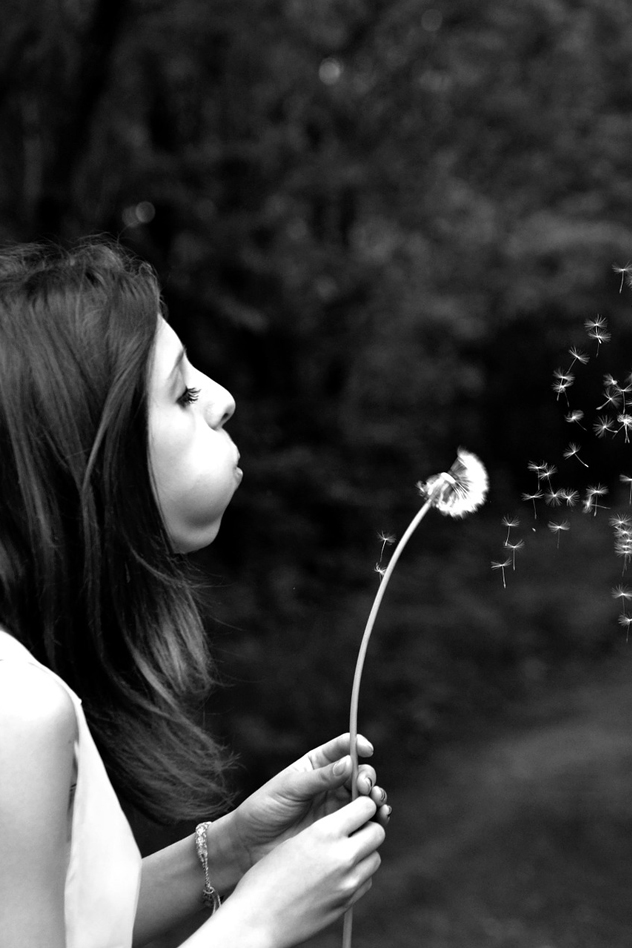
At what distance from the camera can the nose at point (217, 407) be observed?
60.9 inches

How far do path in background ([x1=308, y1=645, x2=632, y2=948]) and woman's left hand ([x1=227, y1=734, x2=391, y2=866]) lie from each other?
2909 millimetres

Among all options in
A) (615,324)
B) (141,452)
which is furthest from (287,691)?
(615,324)

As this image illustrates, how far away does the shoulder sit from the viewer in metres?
1.18

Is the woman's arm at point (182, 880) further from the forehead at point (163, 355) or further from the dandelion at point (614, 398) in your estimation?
the dandelion at point (614, 398)

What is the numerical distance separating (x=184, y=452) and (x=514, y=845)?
13.1ft

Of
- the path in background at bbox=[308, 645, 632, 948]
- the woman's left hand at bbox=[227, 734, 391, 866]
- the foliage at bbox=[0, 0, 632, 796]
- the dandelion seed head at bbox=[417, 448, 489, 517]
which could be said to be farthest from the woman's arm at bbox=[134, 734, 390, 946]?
the foliage at bbox=[0, 0, 632, 796]

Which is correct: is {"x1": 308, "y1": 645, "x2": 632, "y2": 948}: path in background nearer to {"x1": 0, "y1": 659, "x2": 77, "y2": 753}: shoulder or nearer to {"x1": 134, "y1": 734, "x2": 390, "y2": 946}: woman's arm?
{"x1": 134, "y1": 734, "x2": 390, "y2": 946}: woman's arm

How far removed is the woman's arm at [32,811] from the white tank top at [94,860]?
5 centimetres

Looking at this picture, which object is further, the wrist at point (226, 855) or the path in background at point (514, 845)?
the path in background at point (514, 845)

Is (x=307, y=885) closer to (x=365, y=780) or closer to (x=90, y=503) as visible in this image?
(x=365, y=780)

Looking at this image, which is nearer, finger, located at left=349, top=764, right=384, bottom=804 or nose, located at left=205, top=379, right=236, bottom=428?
finger, located at left=349, top=764, right=384, bottom=804

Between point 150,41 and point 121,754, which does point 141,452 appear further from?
point 150,41

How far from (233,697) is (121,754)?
11.7 ft

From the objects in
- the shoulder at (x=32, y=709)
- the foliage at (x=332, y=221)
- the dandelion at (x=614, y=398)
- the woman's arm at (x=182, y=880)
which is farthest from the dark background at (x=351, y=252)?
the shoulder at (x=32, y=709)
